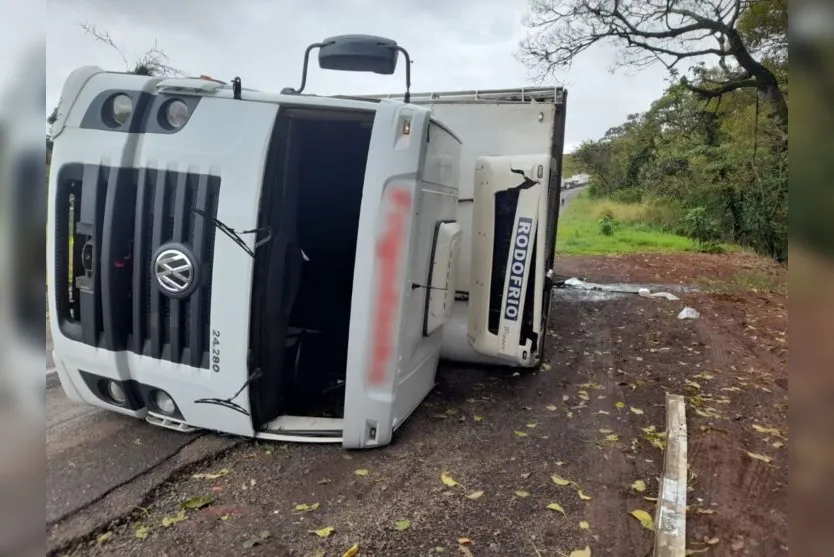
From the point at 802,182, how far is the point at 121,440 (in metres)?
3.46

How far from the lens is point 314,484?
2.90 metres

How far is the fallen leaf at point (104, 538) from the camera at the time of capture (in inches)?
92.5

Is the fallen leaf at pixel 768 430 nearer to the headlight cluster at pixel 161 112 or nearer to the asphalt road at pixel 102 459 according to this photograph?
the asphalt road at pixel 102 459

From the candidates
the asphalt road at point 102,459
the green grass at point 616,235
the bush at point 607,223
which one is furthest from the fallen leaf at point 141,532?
the bush at point 607,223

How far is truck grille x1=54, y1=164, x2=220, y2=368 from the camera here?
114 inches

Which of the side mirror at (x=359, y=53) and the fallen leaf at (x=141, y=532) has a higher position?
the side mirror at (x=359, y=53)

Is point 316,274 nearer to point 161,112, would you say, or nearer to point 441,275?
point 441,275

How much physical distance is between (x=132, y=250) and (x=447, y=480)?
2.05 m

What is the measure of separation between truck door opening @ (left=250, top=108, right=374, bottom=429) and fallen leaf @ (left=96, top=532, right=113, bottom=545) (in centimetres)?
92

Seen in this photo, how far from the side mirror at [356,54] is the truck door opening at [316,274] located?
0.35 m

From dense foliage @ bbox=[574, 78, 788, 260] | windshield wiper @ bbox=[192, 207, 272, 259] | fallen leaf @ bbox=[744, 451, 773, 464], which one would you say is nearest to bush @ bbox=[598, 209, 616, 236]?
dense foliage @ bbox=[574, 78, 788, 260]

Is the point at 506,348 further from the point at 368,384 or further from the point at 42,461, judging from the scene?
the point at 42,461

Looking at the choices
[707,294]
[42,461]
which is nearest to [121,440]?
[42,461]

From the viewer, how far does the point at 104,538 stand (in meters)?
2.37
